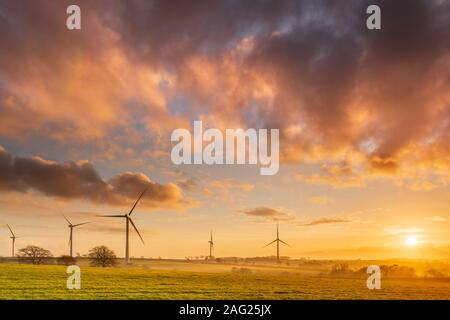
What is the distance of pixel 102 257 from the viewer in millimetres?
158375

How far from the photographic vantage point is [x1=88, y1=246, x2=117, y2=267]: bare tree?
516 feet

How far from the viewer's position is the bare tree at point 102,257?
516 feet
